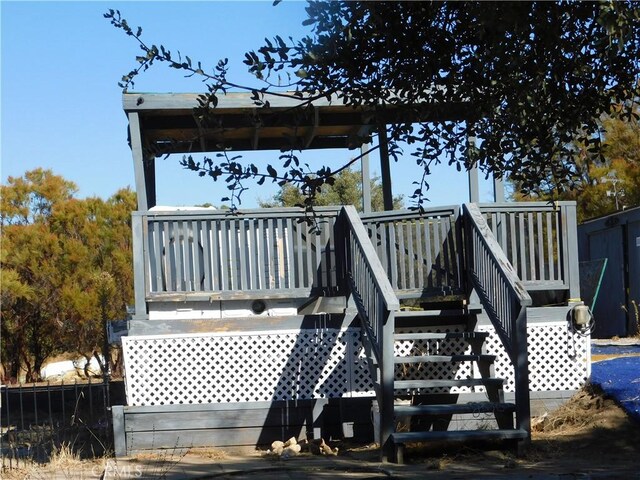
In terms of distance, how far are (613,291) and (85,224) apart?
12.0 m

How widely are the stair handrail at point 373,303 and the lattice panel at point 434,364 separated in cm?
62

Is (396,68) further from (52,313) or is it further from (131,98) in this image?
(52,313)

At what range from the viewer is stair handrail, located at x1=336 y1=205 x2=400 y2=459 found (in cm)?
818

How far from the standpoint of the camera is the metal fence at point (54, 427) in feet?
31.8

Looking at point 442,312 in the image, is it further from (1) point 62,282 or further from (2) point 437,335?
(1) point 62,282

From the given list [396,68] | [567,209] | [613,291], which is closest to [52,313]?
[613,291]

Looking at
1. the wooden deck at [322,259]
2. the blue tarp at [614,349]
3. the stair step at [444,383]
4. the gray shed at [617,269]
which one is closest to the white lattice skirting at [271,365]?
the wooden deck at [322,259]

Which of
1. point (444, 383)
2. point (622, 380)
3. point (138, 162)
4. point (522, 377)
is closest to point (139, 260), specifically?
point (138, 162)

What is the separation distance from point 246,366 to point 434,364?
6.70 ft

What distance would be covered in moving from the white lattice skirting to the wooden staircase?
0.57 ft

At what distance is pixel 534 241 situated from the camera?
10500 millimetres

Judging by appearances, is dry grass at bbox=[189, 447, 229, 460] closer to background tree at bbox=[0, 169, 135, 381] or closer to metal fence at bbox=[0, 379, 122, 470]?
metal fence at bbox=[0, 379, 122, 470]

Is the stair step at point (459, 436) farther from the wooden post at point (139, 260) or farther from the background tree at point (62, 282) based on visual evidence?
the background tree at point (62, 282)

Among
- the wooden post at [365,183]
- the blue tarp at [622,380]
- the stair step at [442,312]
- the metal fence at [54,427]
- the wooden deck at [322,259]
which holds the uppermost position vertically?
the wooden post at [365,183]
